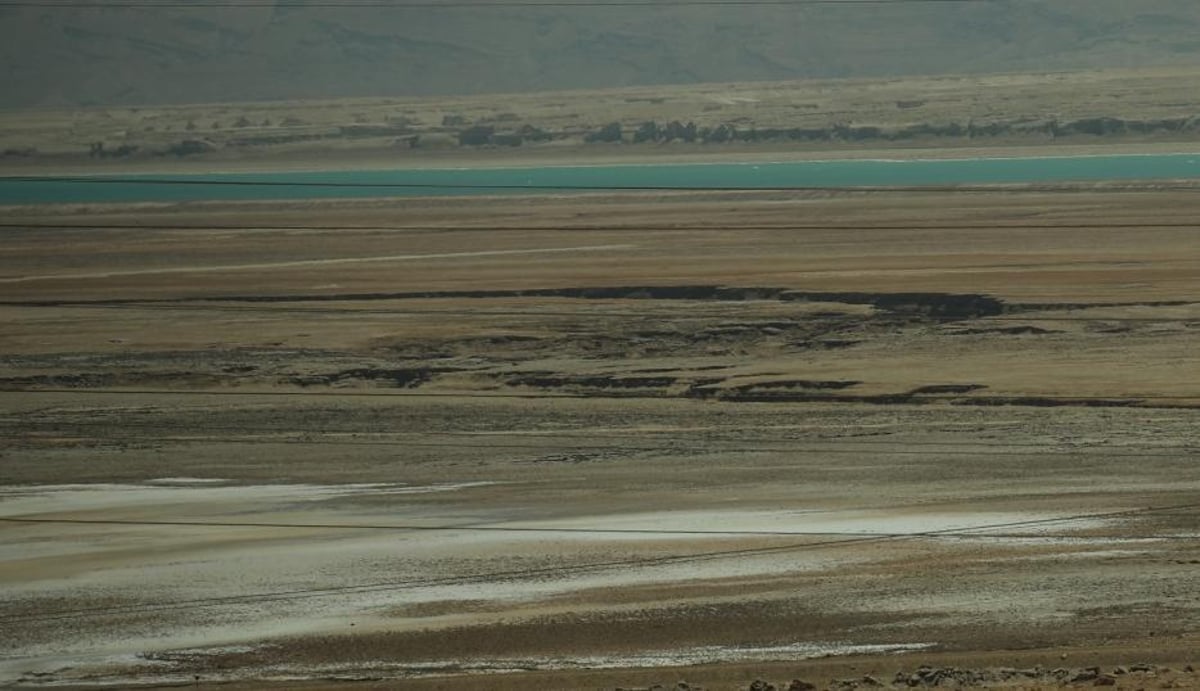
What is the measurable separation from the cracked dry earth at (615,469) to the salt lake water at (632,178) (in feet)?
85.8

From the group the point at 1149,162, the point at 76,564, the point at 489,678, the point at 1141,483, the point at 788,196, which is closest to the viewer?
the point at 489,678

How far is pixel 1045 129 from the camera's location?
4018 inches

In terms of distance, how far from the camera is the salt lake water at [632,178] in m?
72.9

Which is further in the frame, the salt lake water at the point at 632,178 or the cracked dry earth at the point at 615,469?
the salt lake water at the point at 632,178

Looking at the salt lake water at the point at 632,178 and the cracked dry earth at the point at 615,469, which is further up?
the cracked dry earth at the point at 615,469

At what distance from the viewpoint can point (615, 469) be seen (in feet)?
78.2

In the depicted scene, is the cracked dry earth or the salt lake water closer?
the cracked dry earth

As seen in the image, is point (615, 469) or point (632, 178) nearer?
point (615, 469)

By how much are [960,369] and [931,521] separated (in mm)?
9779

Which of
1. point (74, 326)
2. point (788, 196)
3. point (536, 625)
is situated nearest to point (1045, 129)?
point (788, 196)

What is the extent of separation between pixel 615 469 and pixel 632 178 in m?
60.3

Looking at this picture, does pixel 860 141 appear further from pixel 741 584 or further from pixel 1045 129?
pixel 741 584

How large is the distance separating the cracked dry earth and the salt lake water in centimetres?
2616

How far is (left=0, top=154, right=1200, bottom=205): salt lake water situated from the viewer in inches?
2869
